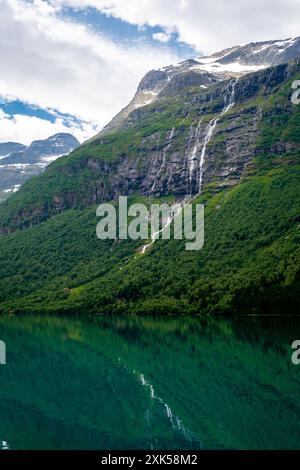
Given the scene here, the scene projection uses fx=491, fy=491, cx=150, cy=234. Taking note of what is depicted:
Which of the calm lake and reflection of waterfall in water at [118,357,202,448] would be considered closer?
the calm lake

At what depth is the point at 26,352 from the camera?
3194 inches

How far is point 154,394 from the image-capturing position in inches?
1892

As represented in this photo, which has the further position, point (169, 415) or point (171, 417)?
point (169, 415)

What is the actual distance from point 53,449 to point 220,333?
70816 millimetres

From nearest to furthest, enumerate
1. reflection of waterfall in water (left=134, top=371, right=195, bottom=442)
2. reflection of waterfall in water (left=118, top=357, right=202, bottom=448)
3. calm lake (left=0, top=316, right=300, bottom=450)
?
calm lake (left=0, top=316, right=300, bottom=450), reflection of waterfall in water (left=118, top=357, right=202, bottom=448), reflection of waterfall in water (left=134, top=371, right=195, bottom=442)

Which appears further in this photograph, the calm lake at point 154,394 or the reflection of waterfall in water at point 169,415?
the reflection of waterfall in water at point 169,415

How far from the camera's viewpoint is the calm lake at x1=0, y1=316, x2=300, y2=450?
33625 mm

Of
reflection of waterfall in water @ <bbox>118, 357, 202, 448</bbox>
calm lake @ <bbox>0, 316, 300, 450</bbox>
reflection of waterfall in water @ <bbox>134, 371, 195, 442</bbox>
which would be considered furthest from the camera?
reflection of waterfall in water @ <bbox>134, 371, 195, 442</bbox>

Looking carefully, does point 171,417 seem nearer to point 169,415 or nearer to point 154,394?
point 169,415

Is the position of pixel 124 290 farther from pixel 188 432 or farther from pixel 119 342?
pixel 188 432

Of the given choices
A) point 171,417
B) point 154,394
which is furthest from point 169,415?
point 154,394

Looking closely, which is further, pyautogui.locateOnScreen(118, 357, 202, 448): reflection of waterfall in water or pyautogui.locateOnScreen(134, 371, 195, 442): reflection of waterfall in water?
pyautogui.locateOnScreen(134, 371, 195, 442): reflection of waterfall in water

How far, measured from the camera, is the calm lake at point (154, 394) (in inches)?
1324

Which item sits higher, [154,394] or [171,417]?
[171,417]
